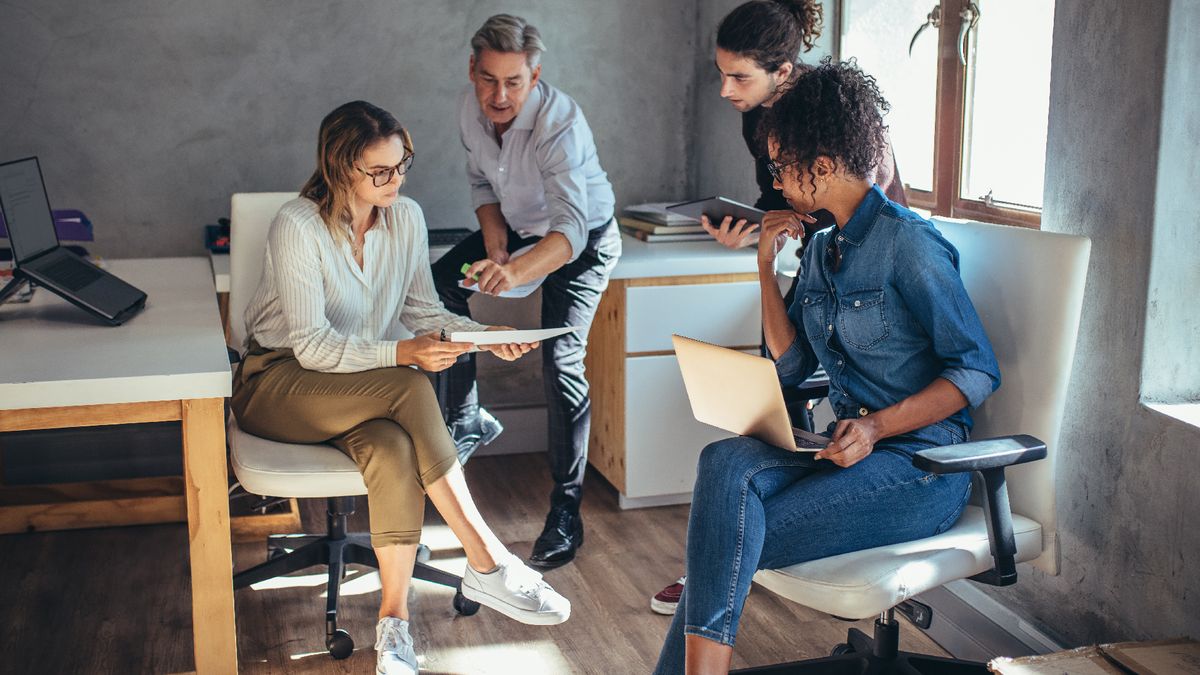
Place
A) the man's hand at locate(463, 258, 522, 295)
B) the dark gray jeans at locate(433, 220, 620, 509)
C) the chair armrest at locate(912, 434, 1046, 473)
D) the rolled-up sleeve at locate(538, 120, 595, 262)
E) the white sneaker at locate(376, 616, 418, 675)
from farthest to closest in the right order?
the dark gray jeans at locate(433, 220, 620, 509), the rolled-up sleeve at locate(538, 120, 595, 262), the man's hand at locate(463, 258, 522, 295), the white sneaker at locate(376, 616, 418, 675), the chair armrest at locate(912, 434, 1046, 473)

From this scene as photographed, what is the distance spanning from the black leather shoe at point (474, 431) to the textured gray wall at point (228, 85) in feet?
4.07

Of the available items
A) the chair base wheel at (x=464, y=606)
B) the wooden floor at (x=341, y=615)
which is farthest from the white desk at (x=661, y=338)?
the chair base wheel at (x=464, y=606)

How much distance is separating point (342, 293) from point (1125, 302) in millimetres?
1625

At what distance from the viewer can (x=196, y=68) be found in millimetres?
3709

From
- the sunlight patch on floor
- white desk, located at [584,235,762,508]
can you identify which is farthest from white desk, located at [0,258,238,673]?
white desk, located at [584,235,762,508]

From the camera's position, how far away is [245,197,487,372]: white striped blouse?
2525mm

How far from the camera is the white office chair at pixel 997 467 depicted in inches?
74.2

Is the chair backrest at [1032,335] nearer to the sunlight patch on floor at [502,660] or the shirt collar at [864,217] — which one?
the shirt collar at [864,217]

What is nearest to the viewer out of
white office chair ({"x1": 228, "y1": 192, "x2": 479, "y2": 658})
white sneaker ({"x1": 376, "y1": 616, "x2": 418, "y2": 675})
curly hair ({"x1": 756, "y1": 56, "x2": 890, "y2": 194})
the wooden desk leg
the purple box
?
curly hair ({"x1": 756, "y1": 56, "x2": 890, "y2": 194})

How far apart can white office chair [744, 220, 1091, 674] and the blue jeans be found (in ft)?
0.10

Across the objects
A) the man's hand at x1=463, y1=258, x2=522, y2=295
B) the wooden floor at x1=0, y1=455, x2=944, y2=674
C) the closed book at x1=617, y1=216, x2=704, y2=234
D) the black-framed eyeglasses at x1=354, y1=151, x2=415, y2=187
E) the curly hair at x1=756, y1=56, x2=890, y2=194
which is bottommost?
the wooden floor at x1=0, y1=455, x2=944, y2=674

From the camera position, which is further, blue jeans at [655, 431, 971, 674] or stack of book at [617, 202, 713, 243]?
stack of book at [617, 202, 713, 243]

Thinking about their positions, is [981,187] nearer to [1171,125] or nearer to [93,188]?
[1171,125]

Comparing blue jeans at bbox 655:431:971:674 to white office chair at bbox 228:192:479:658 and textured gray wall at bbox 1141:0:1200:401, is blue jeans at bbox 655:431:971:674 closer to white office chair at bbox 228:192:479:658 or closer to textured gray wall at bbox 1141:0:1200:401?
textured gray wall at bbox 1141:0:1200:401
